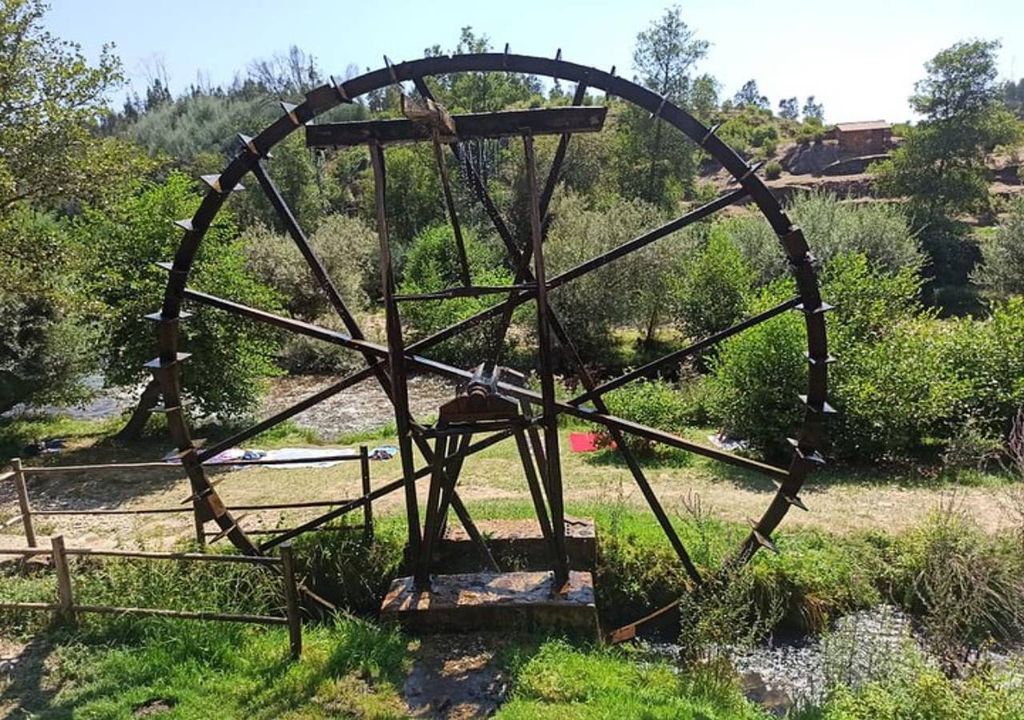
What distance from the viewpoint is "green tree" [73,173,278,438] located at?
42.9 ft

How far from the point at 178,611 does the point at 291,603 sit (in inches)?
44.6

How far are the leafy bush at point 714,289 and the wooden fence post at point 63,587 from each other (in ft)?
52.5

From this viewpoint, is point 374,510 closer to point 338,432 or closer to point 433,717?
point 433,717

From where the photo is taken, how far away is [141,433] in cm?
1451

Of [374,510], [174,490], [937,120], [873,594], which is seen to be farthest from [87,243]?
[937,120]

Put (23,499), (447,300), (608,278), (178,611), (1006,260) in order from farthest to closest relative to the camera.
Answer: (1006,260) → (447,300) → (608,278) → (23,499) → (178,611)

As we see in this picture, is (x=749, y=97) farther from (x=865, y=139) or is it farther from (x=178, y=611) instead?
(x=178, y=611)

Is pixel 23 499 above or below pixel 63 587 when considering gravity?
above

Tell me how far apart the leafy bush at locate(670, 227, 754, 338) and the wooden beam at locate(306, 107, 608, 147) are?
13.9 m

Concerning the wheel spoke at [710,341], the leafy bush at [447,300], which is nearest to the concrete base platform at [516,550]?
the wheel spoke at [710,341]

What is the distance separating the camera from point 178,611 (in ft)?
19.9

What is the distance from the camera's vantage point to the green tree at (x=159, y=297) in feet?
42.9

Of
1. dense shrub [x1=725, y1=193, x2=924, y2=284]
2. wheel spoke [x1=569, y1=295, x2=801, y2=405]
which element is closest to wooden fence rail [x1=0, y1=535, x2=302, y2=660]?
wheel spoke [x1=569, y1=295, x2=801, y2=405]

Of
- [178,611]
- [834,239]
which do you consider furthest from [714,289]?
[178,611]
